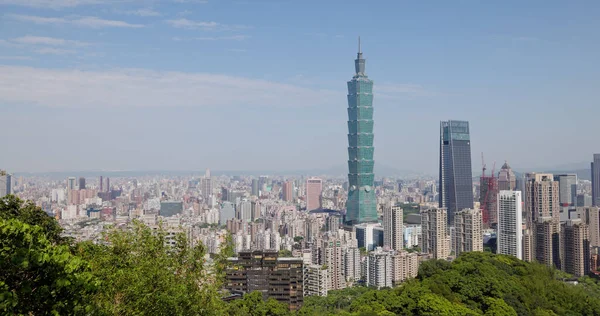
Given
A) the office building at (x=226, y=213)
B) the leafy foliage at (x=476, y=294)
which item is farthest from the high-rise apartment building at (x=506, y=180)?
the leafy foliage at (x=476, y=294)

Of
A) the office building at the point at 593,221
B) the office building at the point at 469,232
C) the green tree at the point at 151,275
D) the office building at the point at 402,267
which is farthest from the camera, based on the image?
the office building at the point at 469,232

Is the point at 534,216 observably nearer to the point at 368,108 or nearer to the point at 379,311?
the point at 368,108

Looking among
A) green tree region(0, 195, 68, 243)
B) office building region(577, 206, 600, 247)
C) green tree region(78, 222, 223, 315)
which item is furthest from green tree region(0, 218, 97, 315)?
office building region(577, 206, 600, 247)

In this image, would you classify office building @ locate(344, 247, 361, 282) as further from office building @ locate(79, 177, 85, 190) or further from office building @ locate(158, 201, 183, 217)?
office building @ locate(79, 177, 85, 190)

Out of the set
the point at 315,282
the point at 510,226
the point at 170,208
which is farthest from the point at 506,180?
the point at 315,282

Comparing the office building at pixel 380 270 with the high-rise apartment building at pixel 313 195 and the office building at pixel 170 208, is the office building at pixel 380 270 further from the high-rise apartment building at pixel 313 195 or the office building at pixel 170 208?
the high-rise apartment building at pixel 313 195
